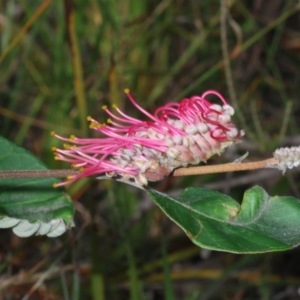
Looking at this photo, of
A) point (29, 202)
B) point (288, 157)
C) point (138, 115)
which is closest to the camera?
point (288, 157)

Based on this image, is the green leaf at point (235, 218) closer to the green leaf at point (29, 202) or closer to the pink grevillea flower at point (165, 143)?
the pink grevillea flower at point (165, 143)

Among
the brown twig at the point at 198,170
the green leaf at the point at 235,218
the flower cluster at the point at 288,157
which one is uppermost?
the brown twig at the point at 198,170

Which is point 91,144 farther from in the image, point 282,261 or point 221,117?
point 282,261

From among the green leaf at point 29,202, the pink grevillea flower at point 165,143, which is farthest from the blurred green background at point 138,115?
the pink grevillea flower at point 165,143

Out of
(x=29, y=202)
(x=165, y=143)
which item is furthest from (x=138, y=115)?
(x=165, y=143)

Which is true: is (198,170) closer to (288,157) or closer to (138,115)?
(288,157)

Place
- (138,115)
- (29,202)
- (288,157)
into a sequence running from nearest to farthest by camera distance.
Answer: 1. (288,157)
2. (29,202)
3. (138,115)
